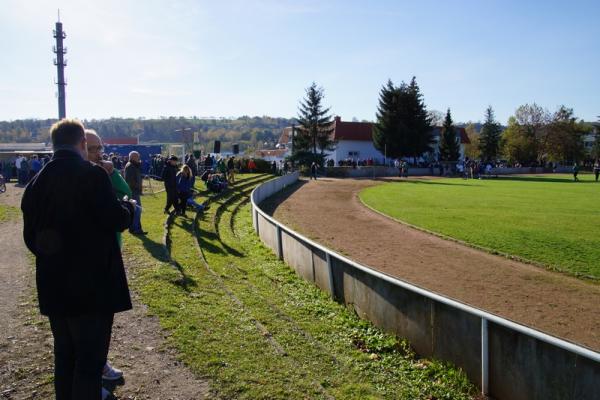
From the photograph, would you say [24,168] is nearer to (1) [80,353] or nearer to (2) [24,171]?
(2) [24,171]

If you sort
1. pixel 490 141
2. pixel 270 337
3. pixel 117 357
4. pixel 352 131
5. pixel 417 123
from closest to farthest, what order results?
pixel 117 357
pixel 270 337
pixel 417 123
pixel 352 131
pixel 490 141

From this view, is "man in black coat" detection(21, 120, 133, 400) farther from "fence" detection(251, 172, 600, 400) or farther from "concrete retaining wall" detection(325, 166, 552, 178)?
"concrete retaining wall" detection(325, 166, 552, 178)

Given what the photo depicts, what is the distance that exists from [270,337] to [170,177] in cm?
1053

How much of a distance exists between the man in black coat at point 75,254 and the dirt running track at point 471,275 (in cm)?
661

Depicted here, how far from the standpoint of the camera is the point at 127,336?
5539 mm

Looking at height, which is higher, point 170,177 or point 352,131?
point 352,131

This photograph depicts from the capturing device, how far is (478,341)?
506 centimetres

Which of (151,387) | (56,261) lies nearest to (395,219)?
(151,387)

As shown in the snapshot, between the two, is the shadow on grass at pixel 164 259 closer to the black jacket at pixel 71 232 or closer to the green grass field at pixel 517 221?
the black jacket at pixel 71 232

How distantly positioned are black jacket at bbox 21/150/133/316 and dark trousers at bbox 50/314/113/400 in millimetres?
107

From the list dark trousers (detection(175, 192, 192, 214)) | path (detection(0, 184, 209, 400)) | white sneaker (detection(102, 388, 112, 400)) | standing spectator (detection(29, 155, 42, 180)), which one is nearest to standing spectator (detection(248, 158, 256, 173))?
standing spectator (detection(29, 155, 42, 180))

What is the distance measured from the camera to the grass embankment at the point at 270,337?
15.5ft

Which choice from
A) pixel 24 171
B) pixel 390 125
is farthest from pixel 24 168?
pixel 390 125

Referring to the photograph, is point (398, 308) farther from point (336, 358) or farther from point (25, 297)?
point (25, 297)
